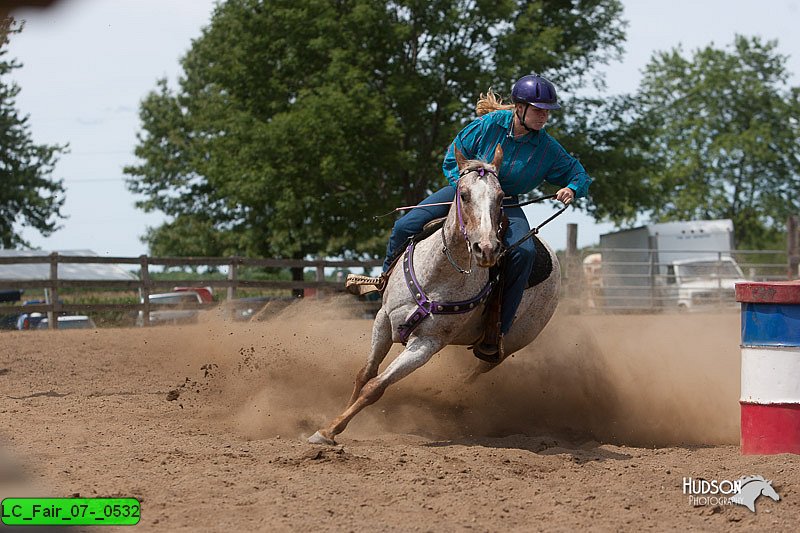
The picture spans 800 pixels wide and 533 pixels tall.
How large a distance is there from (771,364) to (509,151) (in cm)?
216

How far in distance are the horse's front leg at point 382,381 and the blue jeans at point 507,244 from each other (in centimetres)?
63

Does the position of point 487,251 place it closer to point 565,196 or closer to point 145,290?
point 565,196

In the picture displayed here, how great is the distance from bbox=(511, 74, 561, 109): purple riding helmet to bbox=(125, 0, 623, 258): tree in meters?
16.2

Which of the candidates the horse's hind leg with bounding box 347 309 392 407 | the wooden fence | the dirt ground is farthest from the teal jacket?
the wooden fence

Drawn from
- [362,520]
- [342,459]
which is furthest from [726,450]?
[362,520]

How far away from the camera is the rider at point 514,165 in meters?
5.96

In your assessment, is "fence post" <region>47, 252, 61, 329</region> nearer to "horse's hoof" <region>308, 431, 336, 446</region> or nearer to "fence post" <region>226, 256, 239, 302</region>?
"fence post" <region>226, 256, 239, 302</region>

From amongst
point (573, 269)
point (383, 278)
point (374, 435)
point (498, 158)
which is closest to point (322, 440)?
point (374, 435)

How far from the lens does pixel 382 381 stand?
5.43 metres

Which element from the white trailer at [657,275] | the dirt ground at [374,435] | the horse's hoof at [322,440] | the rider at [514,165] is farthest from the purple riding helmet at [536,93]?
the white trailer at [657,275]

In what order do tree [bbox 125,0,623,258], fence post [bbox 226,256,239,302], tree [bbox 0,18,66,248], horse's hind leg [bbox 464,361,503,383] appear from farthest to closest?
tree [bbox 0,18,66,248] < tree [bbox 125,0,623,258] < fence post [bbox 226,256,239,302] < horse's hind leg [bbox 464,361,503,383]

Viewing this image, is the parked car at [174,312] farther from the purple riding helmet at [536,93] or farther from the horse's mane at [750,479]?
the horse's mane at [750,479]

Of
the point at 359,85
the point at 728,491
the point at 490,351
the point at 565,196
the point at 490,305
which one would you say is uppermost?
the point at 359,85

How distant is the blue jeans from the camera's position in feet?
19.6
